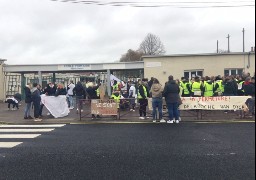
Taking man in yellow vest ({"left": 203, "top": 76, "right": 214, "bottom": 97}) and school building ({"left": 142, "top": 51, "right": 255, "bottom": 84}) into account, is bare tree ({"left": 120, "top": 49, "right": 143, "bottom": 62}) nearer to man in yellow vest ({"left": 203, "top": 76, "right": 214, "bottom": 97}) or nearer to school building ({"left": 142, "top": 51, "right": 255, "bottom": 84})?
school building ({"left": 142, "top": 51, "right": 255, "bottom": 84})

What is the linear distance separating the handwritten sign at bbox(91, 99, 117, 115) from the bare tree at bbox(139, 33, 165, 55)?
193 ft

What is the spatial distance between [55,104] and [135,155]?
891cm

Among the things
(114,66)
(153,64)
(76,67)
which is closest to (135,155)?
(153,64)

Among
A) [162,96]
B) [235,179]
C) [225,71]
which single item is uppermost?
[225,71]

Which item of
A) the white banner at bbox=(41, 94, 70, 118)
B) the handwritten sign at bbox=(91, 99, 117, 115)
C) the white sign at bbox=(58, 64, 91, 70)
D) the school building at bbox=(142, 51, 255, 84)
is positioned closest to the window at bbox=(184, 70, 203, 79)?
the school building at bbox=(142, 51, 255, 84)

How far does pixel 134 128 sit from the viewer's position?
1162 cm

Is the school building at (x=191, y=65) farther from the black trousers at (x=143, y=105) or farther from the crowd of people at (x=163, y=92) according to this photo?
the black trousers at (x=143, y=105)

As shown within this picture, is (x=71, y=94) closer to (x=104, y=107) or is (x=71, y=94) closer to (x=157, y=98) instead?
(x=104, y=107)

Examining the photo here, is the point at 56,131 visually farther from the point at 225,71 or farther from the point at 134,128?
the point at 225,71

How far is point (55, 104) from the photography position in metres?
15.3

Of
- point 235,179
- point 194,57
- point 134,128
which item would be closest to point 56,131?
point 134,128

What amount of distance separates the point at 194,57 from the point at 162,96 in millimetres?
13260

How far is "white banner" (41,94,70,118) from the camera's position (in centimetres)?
1520

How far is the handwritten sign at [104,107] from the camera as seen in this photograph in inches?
557
